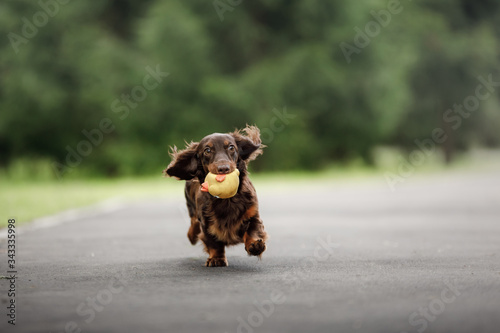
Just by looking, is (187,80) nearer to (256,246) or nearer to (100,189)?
(100,189)

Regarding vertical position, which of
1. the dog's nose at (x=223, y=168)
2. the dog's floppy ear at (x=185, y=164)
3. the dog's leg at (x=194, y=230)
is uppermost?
the dog's floppy ear at (x=185, y=164)

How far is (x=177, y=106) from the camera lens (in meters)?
35.2

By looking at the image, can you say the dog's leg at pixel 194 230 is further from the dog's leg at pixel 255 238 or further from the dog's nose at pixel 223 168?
the dog's nose at pixel 223 168

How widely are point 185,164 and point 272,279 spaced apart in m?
1.69

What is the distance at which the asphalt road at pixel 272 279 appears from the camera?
190 inches

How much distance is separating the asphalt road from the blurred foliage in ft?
70.1

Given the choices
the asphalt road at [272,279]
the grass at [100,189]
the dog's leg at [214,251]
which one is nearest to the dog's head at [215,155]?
the dog's leg at [214,251]

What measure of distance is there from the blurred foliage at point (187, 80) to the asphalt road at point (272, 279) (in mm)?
21381

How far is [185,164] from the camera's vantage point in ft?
25.4

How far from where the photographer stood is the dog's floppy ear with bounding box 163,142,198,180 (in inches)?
303

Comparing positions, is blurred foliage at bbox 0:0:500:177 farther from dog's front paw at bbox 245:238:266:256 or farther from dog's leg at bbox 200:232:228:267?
dog's front paw at bbox 245:238:266:256

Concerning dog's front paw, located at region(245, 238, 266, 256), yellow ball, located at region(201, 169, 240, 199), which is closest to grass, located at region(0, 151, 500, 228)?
yellow ball, located at region(201, 169, 240, 199)

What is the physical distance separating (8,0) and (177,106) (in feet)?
27.7

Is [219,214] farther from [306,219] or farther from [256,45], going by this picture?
[256,45]
